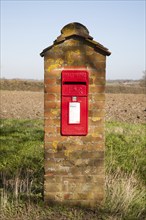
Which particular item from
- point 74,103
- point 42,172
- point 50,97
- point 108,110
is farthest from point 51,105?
point 108,110

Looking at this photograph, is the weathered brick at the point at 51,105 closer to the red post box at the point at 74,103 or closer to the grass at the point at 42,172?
the red post box at the point at 74,103

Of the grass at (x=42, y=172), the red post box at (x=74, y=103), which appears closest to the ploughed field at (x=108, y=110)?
the grass at (x=42, y=172)

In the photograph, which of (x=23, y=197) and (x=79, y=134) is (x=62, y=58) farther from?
(x=23, y=197)

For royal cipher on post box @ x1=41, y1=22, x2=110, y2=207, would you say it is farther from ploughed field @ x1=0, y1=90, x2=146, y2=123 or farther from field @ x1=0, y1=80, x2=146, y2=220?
ploughed field @ x1=0, y1=90, x2=146, y2=123

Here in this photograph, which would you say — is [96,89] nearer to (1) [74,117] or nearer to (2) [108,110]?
(1) [74,117]

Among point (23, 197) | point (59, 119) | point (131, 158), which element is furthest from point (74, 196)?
point (131, 158)

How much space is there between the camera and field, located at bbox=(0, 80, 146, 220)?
4.54 metres

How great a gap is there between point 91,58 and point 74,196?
6.41 ft

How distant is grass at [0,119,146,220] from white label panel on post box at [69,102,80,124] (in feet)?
4.01

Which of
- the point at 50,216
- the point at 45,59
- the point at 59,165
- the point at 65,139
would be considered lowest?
the point at 50,216

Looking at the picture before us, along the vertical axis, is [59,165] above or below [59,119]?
below

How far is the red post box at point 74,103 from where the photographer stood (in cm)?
456

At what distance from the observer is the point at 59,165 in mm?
4734

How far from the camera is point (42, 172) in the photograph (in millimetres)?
6637
